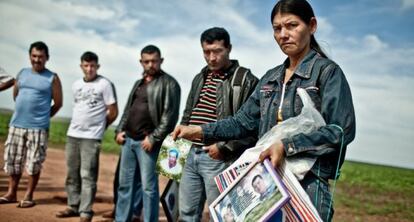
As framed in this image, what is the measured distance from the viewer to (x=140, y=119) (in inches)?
179

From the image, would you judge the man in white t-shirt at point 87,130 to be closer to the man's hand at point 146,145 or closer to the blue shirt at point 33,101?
the blue shirt at point 33,101

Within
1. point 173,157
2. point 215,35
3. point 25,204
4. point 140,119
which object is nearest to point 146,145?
point 140,119

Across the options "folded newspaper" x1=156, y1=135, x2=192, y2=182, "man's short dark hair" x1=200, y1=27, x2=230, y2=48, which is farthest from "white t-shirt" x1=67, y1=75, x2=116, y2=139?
"man's short dark hair" x1=200, y1=27, x2=230, y2=48

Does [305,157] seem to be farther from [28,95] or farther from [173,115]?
[28,95]

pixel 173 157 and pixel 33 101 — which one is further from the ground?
pixel 33 101

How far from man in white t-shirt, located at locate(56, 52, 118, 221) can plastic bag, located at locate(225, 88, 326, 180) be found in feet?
11.5

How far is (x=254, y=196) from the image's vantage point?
1.69 m

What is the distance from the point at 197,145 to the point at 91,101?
2.26 metres

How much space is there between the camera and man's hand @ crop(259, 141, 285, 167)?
1.70 m

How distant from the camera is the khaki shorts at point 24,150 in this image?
537cm

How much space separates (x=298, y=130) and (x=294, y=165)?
0.16 metres

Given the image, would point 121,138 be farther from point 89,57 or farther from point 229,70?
point 229,70

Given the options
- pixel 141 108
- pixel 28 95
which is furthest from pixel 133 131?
pixel 28 95

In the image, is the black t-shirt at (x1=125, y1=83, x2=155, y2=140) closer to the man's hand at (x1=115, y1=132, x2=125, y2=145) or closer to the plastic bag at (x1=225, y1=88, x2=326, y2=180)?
the man's hand at (x1=115, y1=132, x2=125, y2=145)
